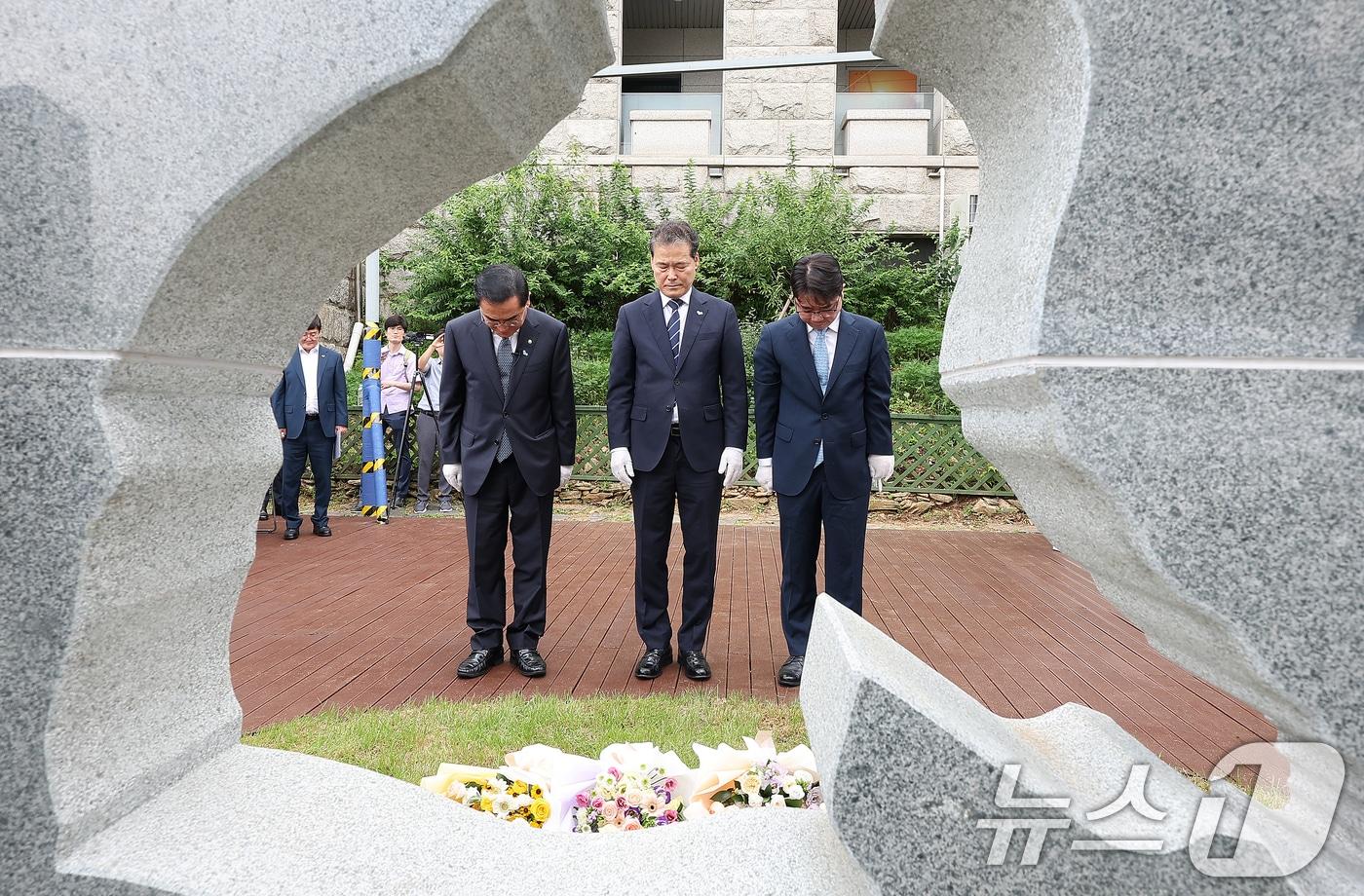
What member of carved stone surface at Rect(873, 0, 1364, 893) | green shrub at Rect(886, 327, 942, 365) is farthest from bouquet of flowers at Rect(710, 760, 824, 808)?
green shrub at Rect(886, 327, 942, 365)

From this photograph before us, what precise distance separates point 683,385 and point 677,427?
0.60 feet

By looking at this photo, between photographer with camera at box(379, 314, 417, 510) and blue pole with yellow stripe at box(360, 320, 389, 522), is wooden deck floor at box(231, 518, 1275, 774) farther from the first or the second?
photographer with camera at box(379, 314, 417, 510)

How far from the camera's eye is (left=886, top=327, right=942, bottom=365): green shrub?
1138 cm

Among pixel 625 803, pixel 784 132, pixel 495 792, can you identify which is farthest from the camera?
pixel 784 132

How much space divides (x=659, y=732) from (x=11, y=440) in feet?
7.40

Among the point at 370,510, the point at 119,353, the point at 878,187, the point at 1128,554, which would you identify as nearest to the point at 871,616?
the point at 1128,554

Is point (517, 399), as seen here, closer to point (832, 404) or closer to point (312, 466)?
point (832, 404)

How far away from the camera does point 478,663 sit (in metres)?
4.03

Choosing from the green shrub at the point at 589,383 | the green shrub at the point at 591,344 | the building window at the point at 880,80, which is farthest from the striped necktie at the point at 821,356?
the building window at the point at 880,80

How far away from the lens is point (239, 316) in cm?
176

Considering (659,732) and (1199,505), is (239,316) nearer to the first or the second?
(1199,505)

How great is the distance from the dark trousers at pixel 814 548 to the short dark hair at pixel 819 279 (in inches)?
28.2

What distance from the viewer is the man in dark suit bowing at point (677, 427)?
390 cm

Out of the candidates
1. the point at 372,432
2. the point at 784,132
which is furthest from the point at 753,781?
the point at 784,132
